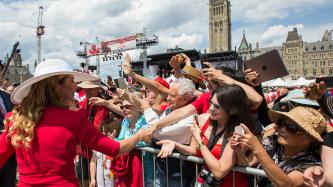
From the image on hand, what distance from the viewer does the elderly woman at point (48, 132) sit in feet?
7.01

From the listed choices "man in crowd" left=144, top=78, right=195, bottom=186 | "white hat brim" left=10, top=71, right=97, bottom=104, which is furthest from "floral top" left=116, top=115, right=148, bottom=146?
"white hat brim" left=10, top=71, right=97, bottom=104

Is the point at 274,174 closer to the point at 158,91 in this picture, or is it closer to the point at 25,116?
the point at 25,116

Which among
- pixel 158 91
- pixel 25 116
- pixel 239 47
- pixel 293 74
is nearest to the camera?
pixel 25 116

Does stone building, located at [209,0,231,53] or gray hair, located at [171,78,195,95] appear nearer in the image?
gray hair, located at [171,78,195,95]

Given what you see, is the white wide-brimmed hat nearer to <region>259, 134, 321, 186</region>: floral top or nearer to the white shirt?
the white shirt

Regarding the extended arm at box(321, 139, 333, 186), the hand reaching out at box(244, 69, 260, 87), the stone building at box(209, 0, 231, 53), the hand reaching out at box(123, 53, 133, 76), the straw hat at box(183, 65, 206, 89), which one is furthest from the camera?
the stone building at box(209, 0, 231, 53)

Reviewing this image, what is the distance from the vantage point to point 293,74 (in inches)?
5054

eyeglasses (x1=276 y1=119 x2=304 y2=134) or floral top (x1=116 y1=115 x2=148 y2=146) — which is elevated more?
eyeglasses (x1=276 y1=119 x2=304 y2=134)

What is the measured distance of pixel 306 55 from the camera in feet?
416

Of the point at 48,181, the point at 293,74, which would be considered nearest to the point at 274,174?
the point at 48,181

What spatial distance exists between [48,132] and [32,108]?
21 cm

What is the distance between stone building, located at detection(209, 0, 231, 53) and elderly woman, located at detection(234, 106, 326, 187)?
129011 mm

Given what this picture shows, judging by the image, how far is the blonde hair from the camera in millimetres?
2119

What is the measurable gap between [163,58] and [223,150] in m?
33.2
